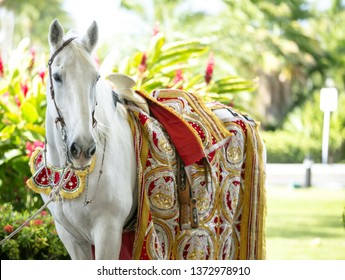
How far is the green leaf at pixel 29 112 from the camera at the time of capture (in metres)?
7.01

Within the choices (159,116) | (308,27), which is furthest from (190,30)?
(159,116)

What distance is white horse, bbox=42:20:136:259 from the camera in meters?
3.91

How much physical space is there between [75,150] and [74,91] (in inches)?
10.7

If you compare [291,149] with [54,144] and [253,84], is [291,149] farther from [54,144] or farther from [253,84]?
[54,144]

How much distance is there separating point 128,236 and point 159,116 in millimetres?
704

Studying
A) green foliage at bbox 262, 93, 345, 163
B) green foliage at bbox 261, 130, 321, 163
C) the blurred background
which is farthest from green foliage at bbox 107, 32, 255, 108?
green foliage at bbox 261, 130, 321, 163

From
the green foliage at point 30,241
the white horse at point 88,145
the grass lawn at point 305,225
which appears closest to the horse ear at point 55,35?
the white horse at point 88,145

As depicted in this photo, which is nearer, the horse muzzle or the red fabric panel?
the horse muzzle

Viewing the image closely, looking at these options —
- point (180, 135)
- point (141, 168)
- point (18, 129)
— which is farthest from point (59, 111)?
point (18, 129)

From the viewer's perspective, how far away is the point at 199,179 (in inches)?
192

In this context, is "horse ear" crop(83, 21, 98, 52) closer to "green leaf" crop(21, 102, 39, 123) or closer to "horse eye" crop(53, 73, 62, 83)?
"horse eye" crop(53, 73, 62, 83)

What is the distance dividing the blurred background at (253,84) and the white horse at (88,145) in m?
0.28

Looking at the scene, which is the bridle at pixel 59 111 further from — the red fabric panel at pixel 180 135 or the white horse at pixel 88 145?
the red fabric panel at pixel 180 135
